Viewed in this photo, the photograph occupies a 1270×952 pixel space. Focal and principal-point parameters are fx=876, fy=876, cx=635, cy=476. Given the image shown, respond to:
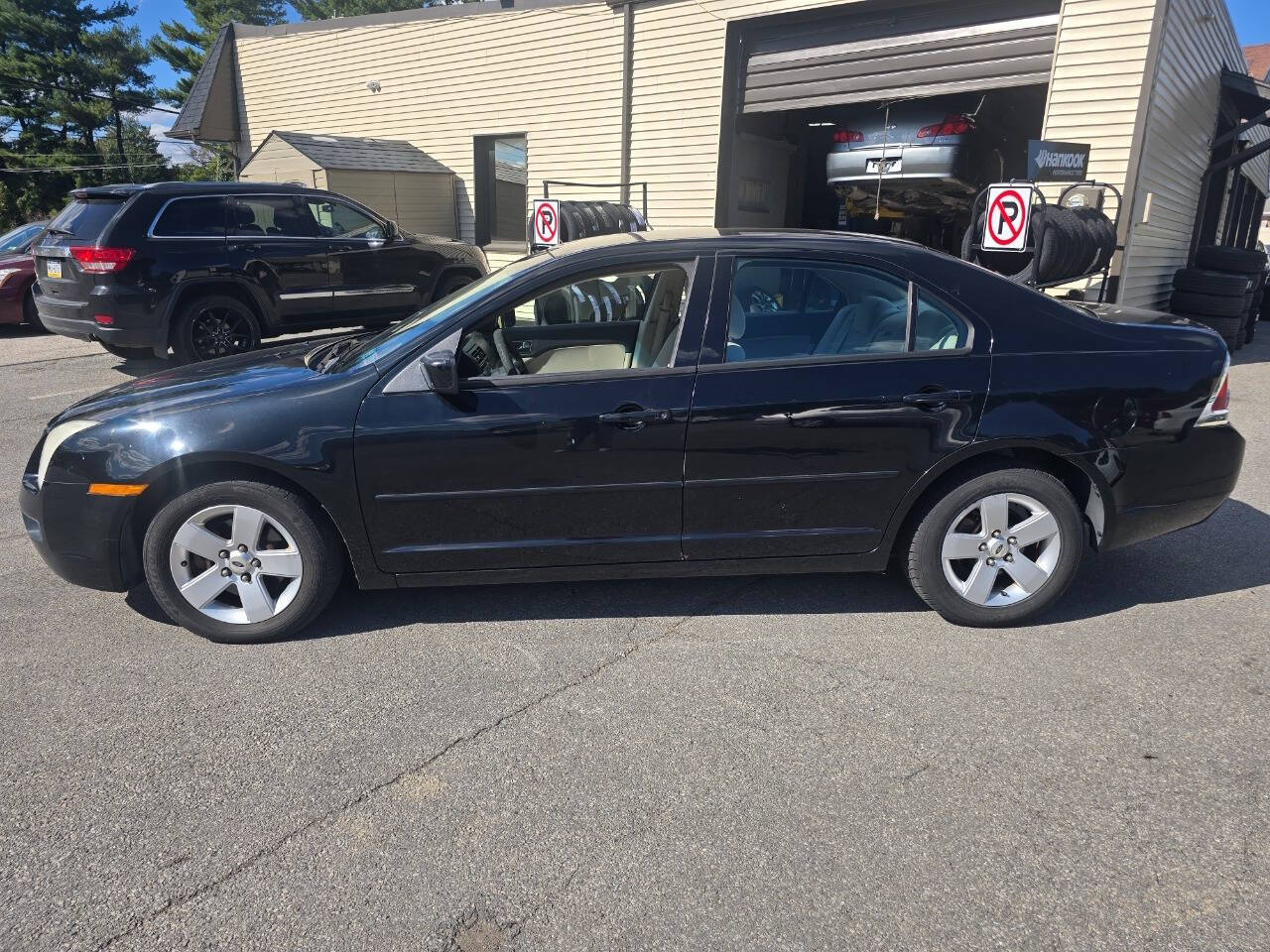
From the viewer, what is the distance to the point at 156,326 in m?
8.07

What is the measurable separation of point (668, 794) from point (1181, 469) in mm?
2641

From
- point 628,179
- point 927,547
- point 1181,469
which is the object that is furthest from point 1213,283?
point 927,547

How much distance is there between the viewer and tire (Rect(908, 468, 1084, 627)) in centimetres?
356

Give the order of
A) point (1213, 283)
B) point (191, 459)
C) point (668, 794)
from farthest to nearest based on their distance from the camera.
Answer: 1. point (1213, 283)
2. point (191, 459)
3. point (668, 794)

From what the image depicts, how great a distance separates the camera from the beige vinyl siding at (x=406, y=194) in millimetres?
13966

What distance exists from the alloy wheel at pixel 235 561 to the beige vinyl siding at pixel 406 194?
11.6 metres

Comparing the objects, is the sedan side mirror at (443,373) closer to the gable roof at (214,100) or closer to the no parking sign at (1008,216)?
the no parking sign at (1008,216)

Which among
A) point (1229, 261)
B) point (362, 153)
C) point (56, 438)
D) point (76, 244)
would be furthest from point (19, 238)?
point (1229, 261)

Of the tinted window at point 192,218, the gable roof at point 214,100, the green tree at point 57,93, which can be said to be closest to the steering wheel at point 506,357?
the tinted window at point 192,218

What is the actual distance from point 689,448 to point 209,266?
22.1ft

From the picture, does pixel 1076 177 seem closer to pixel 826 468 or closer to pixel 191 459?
pixel 826 468

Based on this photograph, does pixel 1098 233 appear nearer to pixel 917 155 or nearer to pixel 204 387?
pixel 917 155

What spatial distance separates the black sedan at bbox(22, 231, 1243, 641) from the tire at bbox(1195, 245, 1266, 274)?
10387 millimetres

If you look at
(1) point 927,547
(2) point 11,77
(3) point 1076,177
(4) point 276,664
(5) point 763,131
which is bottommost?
(4) point 276,664
